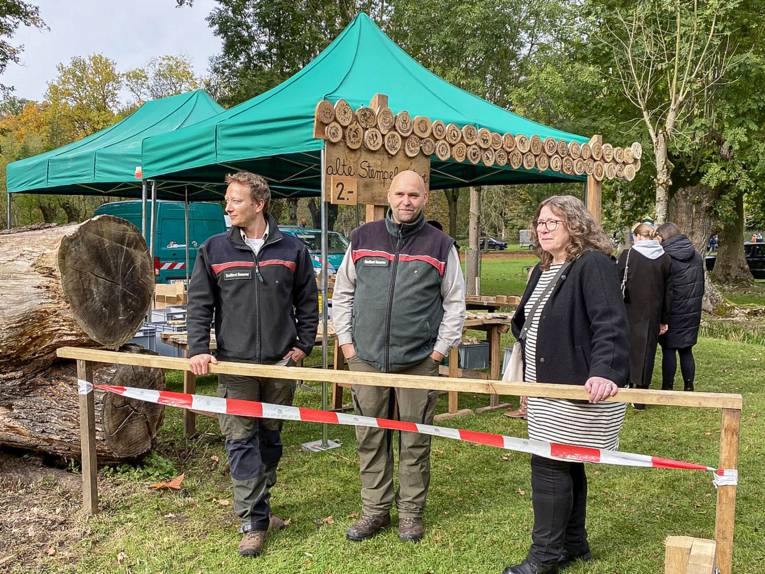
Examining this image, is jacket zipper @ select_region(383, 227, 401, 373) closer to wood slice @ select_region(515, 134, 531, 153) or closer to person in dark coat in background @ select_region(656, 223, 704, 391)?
wood slice @ select_region(515, 134, 531, 153)

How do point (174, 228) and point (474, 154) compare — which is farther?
point (174, 228)

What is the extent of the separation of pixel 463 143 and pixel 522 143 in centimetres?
78

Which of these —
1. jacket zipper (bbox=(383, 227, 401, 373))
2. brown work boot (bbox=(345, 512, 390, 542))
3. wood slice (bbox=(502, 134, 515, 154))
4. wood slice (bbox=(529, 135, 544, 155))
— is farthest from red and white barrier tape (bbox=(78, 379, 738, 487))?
wood slice (bbox=(529, 135, 544, 155))

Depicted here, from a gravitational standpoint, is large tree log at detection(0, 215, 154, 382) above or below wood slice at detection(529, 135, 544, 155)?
below

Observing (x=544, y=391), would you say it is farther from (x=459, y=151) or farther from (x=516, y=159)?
(x=516, y=159)

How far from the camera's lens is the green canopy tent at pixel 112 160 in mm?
8672

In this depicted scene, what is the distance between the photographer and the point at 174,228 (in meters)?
12.3

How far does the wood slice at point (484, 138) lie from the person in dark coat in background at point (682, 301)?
1.82 metres

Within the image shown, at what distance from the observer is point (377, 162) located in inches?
201

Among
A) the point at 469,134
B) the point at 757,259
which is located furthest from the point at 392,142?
the point at 757,259

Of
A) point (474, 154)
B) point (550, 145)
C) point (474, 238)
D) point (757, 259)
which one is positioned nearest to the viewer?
point (474, 154)

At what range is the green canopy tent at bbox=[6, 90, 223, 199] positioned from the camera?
867 centimetres

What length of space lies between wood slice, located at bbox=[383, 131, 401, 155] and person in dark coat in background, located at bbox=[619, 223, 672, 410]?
2.32 m

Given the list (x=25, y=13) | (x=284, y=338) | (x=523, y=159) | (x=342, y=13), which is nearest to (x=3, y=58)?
(x=25, y=13)
